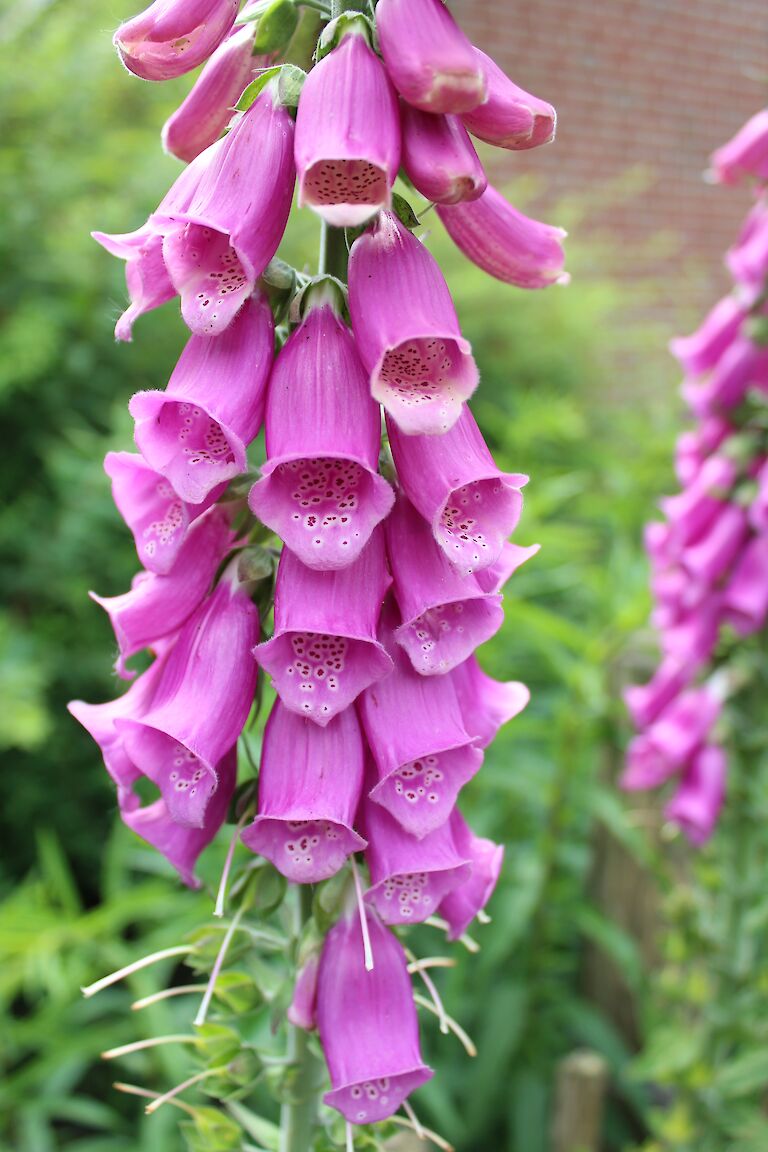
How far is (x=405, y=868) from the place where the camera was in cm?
71

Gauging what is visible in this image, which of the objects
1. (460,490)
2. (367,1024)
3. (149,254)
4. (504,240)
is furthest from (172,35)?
(367,1024)

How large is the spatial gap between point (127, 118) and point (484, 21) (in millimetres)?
2580

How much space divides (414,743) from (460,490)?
0.61ft

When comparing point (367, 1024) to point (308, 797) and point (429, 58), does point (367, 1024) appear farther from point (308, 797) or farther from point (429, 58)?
point (429, 58)

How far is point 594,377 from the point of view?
405 centimetres

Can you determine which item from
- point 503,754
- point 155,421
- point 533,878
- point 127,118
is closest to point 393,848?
point 155,421

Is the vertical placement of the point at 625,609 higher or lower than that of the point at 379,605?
lower

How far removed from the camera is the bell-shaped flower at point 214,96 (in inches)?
28.7

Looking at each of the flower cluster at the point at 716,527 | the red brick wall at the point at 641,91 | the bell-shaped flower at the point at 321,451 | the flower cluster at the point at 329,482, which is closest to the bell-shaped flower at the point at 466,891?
the flower cluster at the point at 329,482

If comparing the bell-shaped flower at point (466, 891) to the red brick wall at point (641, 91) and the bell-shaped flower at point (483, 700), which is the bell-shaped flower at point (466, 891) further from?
the red brick wall at point (641, 91)

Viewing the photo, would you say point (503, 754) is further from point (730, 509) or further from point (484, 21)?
point (484, 21)

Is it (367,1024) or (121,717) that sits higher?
(121,717)

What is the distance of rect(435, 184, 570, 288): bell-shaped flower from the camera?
79 centimetres

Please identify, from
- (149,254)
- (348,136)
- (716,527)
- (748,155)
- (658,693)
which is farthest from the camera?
(658,693)
